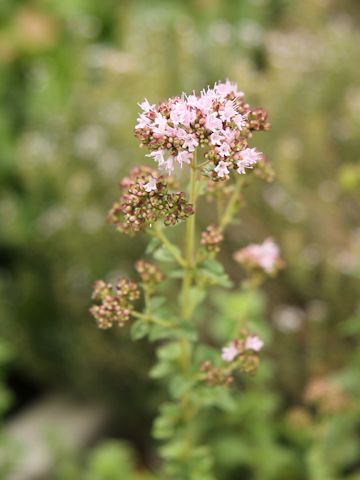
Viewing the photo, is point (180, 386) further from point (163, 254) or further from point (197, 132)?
point (197, 132)

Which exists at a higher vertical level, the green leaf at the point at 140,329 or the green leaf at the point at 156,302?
the green leaf at the point at 156,302

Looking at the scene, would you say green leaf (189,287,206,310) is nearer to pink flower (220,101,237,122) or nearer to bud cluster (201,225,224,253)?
bud cluster (201,225,224,253)

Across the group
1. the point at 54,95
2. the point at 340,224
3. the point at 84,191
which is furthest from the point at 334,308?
the point at 54,95

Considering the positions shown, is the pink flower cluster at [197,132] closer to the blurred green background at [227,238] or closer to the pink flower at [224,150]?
the pink flower at [224,150]

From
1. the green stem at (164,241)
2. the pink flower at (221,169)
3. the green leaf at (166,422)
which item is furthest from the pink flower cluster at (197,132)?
the green leaf at (166,422)

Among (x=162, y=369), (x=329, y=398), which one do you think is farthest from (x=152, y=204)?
(x=329, y=398)

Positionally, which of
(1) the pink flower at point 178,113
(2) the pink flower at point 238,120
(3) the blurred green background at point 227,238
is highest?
(3) the blurred green background at point 227,238
